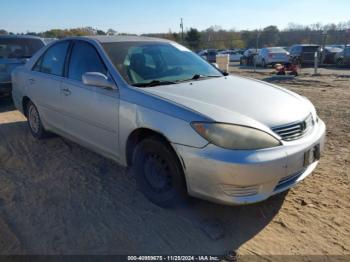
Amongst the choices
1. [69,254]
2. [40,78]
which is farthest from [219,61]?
[69,254]

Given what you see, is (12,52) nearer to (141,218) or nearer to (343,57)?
(141,218)

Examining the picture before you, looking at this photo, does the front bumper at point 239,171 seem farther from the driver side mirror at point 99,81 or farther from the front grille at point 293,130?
the driver side mirror at point 99,81

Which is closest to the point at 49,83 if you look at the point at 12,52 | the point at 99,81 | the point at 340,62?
the point at 99,81

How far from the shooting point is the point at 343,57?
74.7ft

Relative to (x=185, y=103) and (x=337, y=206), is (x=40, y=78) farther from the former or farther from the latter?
(x=337, y=206)

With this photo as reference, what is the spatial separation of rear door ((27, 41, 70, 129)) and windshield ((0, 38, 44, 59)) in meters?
3.90

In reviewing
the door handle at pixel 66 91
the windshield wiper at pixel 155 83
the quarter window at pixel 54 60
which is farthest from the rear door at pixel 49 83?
the windshield wiper at pixel 155 83

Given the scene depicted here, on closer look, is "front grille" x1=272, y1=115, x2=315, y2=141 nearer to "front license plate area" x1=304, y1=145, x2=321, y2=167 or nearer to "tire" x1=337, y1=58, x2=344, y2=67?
"front license plate area" x1=304, y1=145, x2=321, y2=167

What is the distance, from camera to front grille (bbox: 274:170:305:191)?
292cm

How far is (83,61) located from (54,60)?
0.83 meters

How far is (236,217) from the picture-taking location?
3135 millimetres

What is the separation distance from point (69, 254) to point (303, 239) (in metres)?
1.88

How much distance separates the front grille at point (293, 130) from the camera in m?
2.90

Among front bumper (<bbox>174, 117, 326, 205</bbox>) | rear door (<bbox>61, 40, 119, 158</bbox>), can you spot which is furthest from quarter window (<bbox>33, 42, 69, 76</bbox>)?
front bumper (<bbox>174, 117, 326, 205</bbox>)
